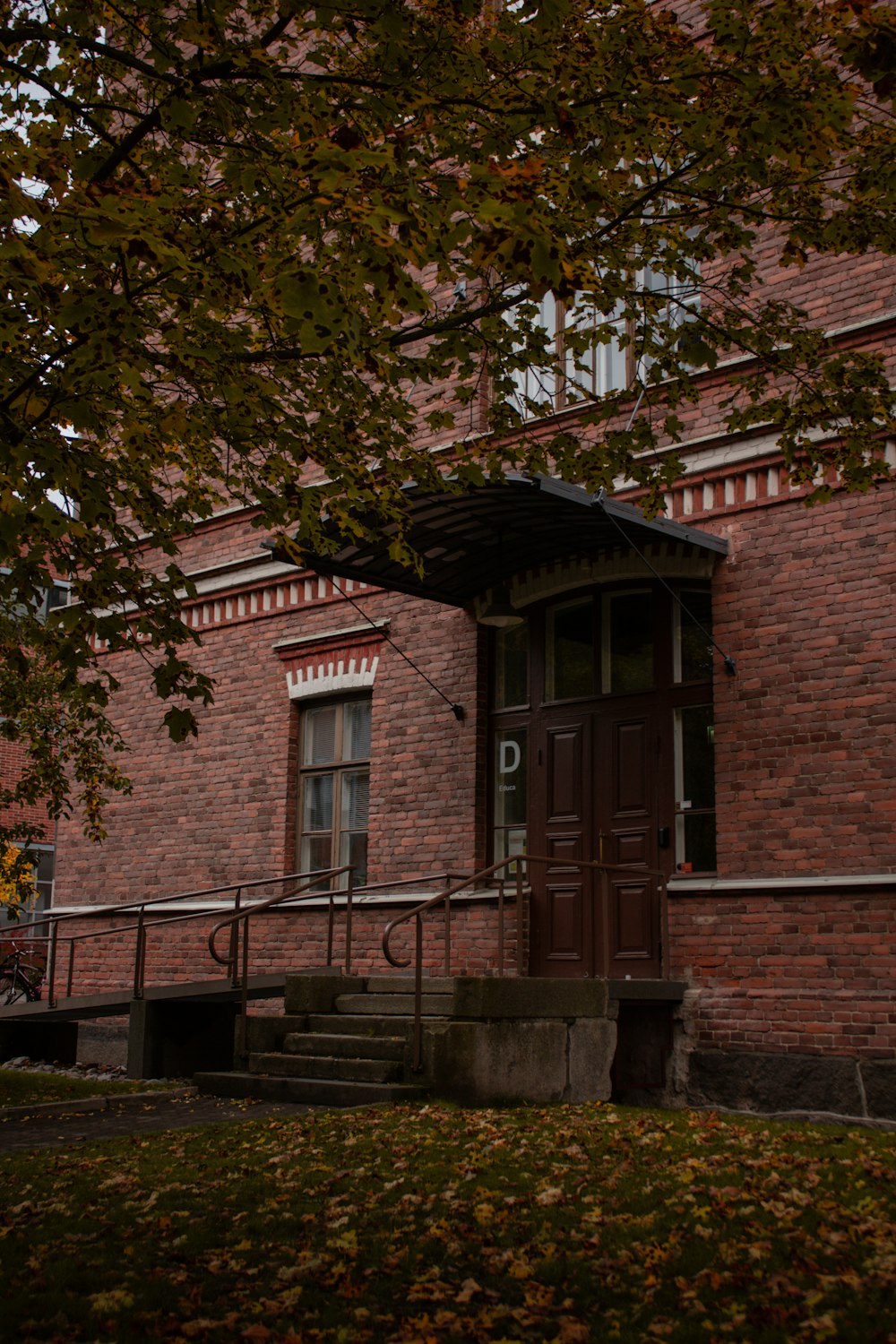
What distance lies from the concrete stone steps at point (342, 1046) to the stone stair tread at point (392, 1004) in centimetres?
27

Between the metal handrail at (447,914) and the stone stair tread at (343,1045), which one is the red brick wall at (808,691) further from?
the stone stair tread at (343,1045)

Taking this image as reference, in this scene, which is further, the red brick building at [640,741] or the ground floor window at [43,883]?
the ground floor window at [43,883]

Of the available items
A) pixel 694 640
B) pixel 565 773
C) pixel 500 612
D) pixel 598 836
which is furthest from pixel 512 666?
pixel 694 640

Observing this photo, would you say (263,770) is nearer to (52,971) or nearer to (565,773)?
(52,971)

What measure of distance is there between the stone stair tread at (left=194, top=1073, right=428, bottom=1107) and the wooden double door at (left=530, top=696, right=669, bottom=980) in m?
2.25

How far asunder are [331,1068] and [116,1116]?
154 centimetres

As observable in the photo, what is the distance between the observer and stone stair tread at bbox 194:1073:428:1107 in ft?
30.1

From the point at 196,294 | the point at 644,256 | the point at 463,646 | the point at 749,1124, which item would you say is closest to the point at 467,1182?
the point at 749,1124

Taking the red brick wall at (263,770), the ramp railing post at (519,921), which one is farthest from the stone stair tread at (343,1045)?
the red brick wall at (263,770)

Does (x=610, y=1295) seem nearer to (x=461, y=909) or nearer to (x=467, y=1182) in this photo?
(x=467, y=1182)

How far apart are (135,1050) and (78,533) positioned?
7.39 m

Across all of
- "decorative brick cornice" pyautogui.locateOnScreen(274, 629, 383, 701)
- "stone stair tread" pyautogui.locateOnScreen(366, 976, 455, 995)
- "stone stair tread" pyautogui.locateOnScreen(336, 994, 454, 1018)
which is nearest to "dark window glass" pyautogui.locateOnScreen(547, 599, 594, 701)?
"decorative brick cornice" pyautogui.locateOnScreen(274, 629, 383, 701)

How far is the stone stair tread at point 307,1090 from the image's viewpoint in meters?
9.16

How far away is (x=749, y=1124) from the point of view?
8.58 meters
